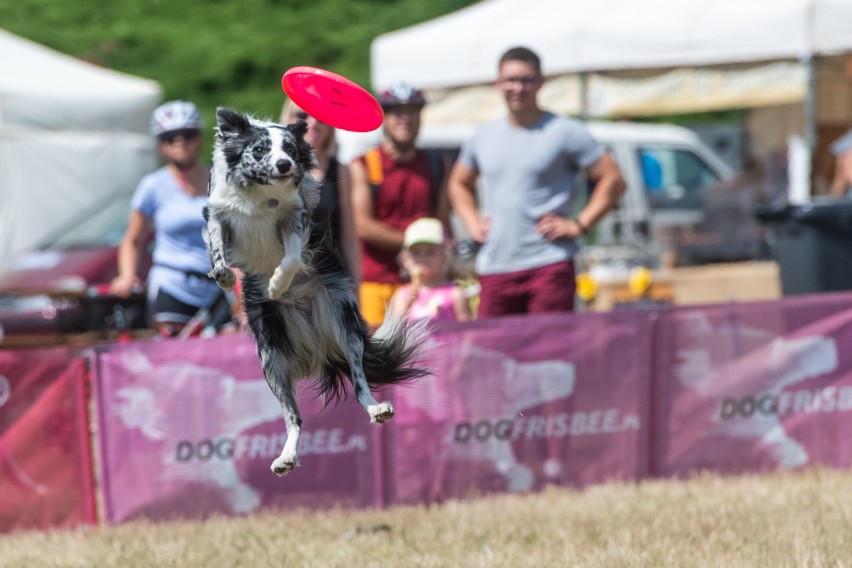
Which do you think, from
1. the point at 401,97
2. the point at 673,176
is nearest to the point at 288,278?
the point at 401,97

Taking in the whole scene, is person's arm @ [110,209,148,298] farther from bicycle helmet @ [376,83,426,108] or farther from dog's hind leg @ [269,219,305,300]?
dog's hind leg @ [269,219,305,300]

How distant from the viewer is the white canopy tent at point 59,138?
1617cm

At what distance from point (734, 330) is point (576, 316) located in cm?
103

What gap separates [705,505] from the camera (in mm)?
7035

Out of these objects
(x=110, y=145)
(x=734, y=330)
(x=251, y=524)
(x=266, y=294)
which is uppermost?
(x=110, y=145)

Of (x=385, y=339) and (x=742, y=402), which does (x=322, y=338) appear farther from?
(x=742, y=402)

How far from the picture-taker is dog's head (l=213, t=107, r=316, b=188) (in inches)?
145

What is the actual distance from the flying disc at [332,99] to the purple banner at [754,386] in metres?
4.26

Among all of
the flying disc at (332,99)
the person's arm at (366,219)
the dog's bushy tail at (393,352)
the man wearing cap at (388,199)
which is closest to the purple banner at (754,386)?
the man wearing cap at (388,199)

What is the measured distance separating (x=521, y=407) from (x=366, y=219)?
1457 mm

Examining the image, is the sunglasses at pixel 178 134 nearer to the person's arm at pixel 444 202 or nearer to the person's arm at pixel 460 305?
the person's arm at pixel 444 202

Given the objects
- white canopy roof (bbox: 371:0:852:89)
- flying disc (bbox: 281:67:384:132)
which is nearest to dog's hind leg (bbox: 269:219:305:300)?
flying disc (bbox: 281:67:384:132)

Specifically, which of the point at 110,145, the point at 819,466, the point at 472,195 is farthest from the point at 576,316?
the point at 110,145

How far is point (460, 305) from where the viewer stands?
7.49 meters
